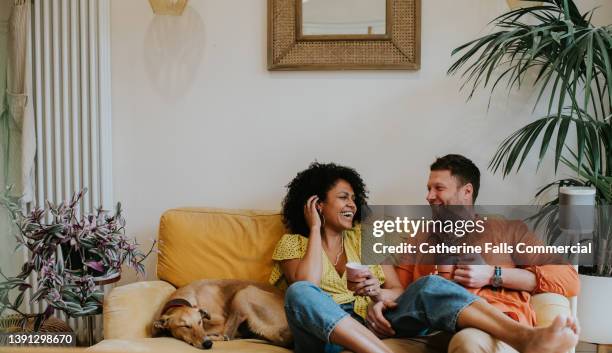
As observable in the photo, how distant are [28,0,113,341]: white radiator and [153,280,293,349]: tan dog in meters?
0.74

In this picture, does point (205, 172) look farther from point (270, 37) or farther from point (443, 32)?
point (443, 32)

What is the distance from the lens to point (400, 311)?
2.14 m

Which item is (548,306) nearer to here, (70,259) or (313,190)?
(313,190)

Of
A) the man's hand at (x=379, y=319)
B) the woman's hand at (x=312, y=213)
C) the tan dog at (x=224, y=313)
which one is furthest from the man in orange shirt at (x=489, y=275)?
the tan dog at (x=224, y=313)

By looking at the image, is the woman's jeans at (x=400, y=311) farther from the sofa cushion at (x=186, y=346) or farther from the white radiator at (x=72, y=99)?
the white radiator at (x=72, y=99)

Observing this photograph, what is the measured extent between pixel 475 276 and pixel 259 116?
121cm

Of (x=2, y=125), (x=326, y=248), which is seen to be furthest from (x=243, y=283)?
(x=2, y=125)

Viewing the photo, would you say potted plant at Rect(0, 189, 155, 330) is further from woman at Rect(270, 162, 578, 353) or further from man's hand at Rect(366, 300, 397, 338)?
man's hand at Rect(366, 300, 397, 338)

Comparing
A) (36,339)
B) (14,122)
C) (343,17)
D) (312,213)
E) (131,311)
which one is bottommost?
(36,339)

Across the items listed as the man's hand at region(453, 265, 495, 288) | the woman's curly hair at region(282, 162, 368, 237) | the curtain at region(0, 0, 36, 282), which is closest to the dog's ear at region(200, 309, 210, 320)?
the woman's curly hair at region(282, 162, 368, 237)

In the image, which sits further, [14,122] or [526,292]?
[14,122]

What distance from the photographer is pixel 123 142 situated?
2.94 meters

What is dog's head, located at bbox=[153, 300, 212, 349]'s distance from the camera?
2.15 m

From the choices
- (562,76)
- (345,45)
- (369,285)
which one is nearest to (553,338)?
(369,285)
